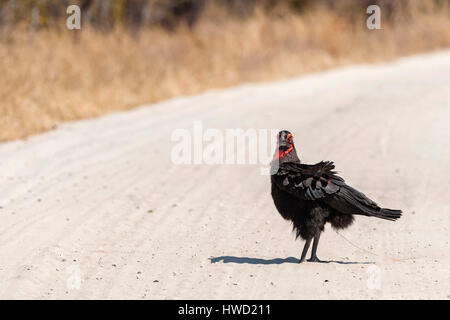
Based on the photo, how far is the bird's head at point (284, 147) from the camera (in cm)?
557

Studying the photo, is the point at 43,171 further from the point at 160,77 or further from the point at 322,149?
the point at 160,77

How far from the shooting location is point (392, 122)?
12.1m

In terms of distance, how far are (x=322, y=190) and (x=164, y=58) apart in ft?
39.1

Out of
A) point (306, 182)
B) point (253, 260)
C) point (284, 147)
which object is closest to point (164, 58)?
point (253, 260)

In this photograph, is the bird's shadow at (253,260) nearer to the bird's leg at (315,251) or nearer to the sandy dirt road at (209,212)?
the sandy dirt road at (209,212)

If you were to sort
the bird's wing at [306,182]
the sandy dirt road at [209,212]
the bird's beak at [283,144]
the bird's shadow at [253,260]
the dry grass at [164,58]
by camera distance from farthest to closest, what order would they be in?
1. the dry grass at [164,58]
2. the bird's shadow at [253,260]
3. the bird's beak at [283,144]
4. the bird's wing at [306,182]
5. the sandy dirt road at [209,212]

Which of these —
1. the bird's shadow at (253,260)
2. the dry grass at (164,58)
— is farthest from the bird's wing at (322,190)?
the dry grass at (164,58)

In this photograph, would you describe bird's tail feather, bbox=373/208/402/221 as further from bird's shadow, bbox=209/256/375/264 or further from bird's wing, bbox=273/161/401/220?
bird's shadow, bbox=209/256/375/264

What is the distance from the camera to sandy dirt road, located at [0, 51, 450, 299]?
5277mm

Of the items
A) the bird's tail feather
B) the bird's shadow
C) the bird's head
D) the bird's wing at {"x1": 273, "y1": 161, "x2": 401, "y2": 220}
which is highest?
the bird's head

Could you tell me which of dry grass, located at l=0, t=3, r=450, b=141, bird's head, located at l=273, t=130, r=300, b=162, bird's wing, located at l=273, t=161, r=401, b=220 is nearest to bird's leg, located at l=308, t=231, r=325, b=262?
bird's wing, located at l=273, t=161, r=401, b=220

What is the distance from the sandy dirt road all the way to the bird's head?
77 cm

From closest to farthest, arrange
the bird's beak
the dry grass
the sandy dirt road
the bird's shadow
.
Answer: the sandy dirt road → the bird's beak → the bird's shadow → the dry grass

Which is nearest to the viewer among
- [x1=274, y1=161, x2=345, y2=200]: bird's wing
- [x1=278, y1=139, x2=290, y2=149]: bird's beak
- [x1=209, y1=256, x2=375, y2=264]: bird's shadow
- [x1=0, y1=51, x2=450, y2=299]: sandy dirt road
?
[x1=0, y1=51, x2=450, y2=299]: sandy dirt road
